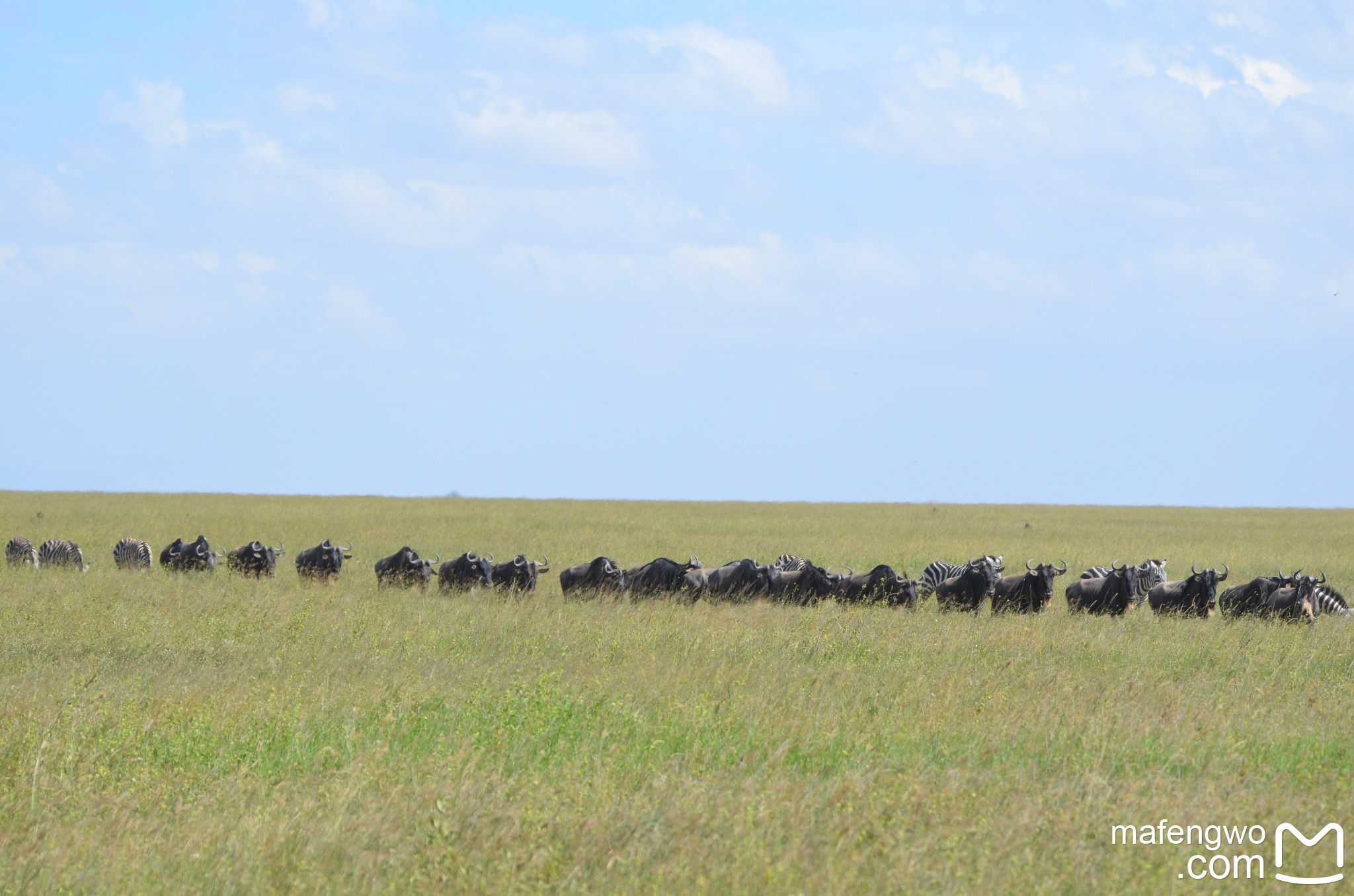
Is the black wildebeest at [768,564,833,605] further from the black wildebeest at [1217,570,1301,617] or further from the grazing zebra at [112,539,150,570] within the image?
the grazing zebra at [112,539,150,570]

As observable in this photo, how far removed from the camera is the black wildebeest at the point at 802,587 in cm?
1841

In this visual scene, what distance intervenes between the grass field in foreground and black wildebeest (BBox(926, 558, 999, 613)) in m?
1.75

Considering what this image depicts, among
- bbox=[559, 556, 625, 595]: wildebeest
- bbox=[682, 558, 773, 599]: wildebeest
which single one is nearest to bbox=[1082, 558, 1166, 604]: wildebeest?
bbox=[682, 558, 773, 599]: wildebeest

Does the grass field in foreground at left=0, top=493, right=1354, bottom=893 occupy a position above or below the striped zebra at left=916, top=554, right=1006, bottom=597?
below

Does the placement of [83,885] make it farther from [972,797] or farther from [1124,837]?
[1124,837]

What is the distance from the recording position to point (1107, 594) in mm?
18281

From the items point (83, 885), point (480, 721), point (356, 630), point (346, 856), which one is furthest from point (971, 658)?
point (83, 885)

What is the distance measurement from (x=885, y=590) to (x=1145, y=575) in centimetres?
654

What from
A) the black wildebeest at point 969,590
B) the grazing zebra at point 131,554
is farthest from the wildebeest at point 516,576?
the grazing zebra at point 131,554

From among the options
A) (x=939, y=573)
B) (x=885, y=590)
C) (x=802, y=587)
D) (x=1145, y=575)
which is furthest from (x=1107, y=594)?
(x=802, y=587)

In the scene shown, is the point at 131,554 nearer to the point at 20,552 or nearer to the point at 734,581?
the point at 20,552

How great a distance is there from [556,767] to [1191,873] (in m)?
3.69

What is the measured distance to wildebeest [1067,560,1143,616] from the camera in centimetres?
1786

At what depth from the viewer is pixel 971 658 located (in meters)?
12.1
